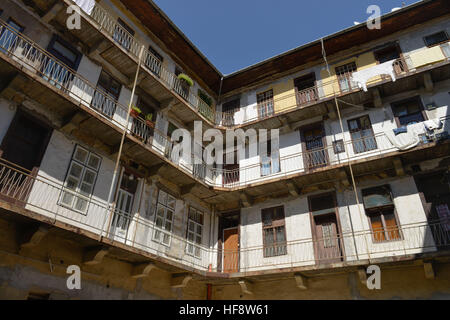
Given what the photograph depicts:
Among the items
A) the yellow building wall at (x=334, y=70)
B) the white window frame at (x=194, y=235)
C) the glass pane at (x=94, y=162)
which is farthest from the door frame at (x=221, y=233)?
Result: the yellow building wall at (x=334, y=70)

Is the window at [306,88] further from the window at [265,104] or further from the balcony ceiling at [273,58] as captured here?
the window at [265,104]

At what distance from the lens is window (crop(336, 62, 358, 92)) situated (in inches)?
588

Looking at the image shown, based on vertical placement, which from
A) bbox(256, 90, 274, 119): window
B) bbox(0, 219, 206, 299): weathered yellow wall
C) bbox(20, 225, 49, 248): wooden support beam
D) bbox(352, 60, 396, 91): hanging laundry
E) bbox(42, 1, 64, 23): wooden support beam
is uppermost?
bbox(256, 90, 274, 119): window

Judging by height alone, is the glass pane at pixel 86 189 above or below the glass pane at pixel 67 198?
above

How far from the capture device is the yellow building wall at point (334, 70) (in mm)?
15273

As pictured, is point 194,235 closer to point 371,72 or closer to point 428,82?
point 371,72

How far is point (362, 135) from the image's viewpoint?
1402 cm

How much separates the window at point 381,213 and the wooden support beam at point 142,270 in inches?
319

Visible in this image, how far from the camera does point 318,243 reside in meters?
13.0

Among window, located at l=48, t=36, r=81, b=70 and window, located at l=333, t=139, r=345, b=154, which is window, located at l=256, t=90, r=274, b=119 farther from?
window, located at l=48, t=36, r=81, b=70

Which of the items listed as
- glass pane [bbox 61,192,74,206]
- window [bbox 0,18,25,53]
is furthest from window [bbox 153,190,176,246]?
window [bbox 0,18,25,53]

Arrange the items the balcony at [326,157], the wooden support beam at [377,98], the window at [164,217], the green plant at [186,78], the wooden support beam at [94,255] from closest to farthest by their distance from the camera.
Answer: the wooden support beam at [94,255] < the balcony at [326,157] < the window at [164,217] < the wooden support beam at [377,98] < the green plant at [186,78]

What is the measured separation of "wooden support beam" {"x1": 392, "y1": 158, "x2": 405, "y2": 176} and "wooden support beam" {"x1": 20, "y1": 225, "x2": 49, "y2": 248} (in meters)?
11.8
